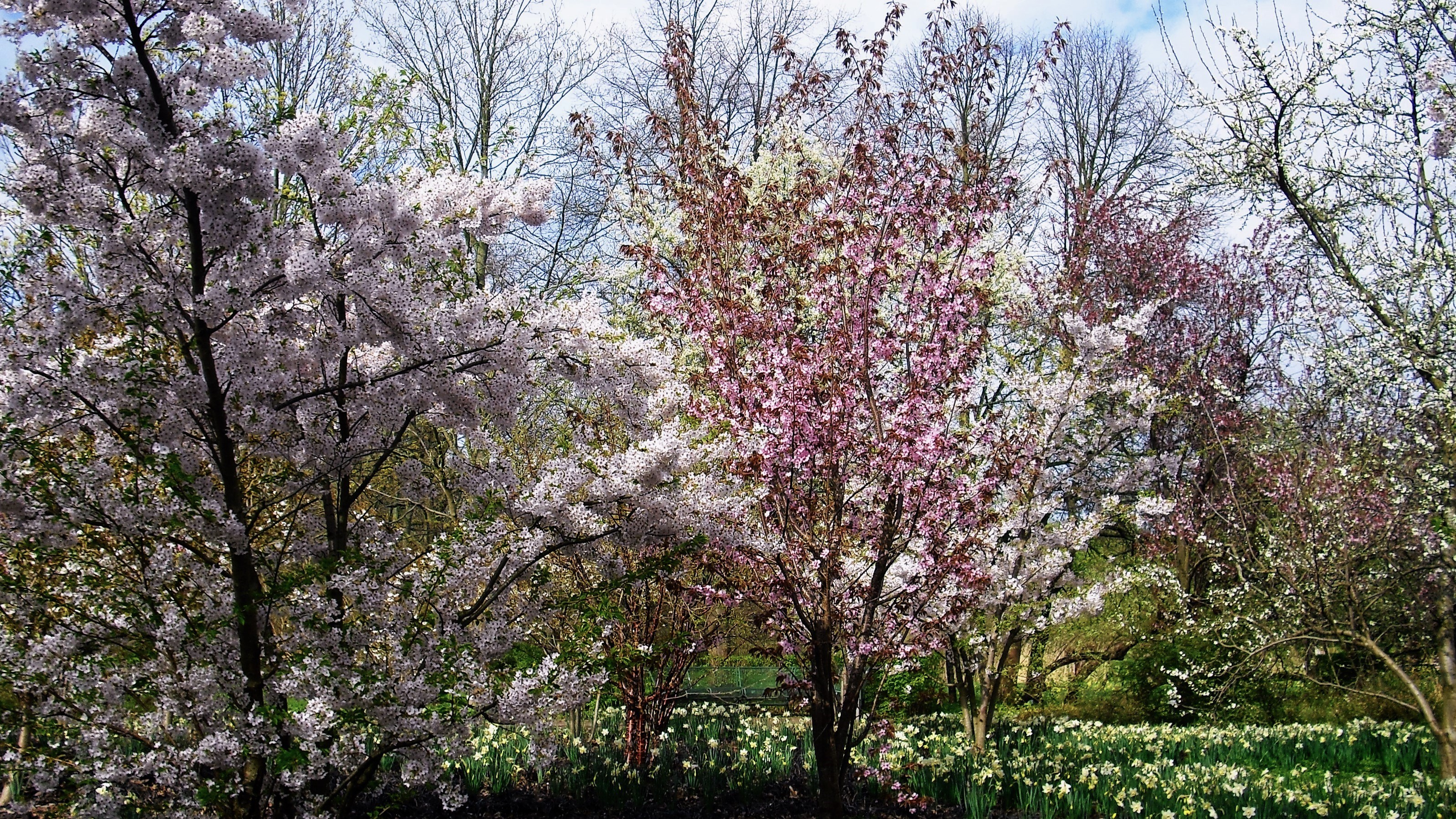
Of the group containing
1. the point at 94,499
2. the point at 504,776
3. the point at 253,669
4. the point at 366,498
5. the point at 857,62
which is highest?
the point at 857,62

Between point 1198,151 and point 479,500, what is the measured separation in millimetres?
4674

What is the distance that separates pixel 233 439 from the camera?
4234 mm

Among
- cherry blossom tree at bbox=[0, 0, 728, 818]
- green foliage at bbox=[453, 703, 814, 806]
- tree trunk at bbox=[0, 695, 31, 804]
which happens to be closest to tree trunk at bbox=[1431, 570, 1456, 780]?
green foliage at bbox=[453, 703, 814, 806]

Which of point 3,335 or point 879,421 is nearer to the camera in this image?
point 3,335

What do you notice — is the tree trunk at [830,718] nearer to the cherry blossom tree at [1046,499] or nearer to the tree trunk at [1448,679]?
the cherry blossom tree at [1046,499]

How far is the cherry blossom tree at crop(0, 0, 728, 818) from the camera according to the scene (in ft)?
12.1

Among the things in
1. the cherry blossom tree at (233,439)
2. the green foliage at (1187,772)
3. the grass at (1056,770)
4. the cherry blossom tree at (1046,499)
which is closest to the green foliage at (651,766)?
the grass at (1056,770)

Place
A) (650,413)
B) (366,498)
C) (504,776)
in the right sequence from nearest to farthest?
(650,413) < (504,776) < (366,498)

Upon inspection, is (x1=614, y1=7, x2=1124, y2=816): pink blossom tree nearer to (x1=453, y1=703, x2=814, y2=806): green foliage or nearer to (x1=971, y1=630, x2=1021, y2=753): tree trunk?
(x1=453, y1=703, x2=814, y2=806): green foliage

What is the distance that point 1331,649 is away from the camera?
11.3 meters

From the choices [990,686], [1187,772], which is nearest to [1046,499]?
[990,686]

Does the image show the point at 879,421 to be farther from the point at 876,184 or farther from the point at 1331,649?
the point at 1331,649

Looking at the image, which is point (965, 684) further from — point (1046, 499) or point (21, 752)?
point (21, 752)

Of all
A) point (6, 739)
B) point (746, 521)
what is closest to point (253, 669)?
point (6, 739)
